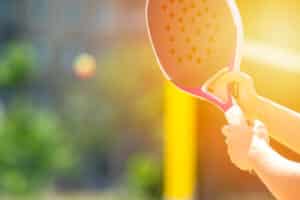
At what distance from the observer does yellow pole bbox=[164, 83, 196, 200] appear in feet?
4.75

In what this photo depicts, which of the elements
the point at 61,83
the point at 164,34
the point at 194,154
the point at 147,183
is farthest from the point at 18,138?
the point at 164,34

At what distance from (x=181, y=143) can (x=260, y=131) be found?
1.07m

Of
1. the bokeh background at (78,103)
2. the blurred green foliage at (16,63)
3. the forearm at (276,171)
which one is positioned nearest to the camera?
the forearm at (276,171)

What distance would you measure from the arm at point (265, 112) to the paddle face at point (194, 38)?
15 millimetres

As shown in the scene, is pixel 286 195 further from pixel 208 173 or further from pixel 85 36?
pixel 85 36

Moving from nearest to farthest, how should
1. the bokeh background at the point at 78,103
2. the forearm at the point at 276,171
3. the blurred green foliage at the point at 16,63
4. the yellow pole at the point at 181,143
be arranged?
the forearm at the point at 276,171
the yellow pole at the point at 181,143
the bokeh background at the point at 78,103
the blurred green foliage at the point at 16,63

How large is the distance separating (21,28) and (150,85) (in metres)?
0.46

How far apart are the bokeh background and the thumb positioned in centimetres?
138

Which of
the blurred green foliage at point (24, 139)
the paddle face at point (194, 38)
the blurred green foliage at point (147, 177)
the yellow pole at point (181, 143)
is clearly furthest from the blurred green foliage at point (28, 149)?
the paddle face at point (194, 38)

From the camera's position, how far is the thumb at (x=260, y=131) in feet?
1.47

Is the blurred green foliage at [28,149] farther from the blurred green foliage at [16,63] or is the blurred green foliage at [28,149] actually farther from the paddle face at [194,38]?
the paddle face at [194,38]

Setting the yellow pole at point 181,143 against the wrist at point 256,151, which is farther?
the yellow pole at point 181,143

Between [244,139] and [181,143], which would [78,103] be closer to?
[181,143]

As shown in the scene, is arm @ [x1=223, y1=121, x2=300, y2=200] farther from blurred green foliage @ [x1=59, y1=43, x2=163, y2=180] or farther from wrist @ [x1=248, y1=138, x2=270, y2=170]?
blurred green foliage @ [x1=59, y1=43, x2=163, y2=180]
